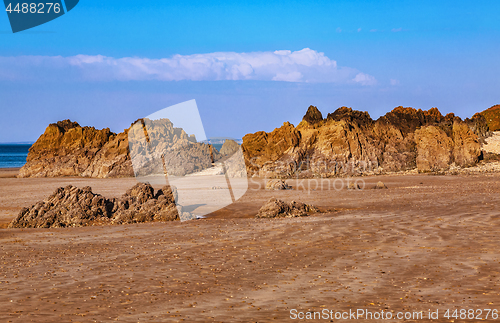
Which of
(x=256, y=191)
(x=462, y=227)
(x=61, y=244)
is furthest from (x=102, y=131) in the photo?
(x=462, y=227)

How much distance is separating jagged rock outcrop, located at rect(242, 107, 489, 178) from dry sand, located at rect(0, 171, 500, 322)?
22.7m

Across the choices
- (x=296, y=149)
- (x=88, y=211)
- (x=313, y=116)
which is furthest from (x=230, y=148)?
(x=88, y=211)

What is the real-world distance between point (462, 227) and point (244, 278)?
7508mm

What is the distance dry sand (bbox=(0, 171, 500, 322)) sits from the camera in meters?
6.39

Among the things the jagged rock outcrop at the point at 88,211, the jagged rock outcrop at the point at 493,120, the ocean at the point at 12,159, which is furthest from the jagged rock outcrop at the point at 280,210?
the ocean at the point at 12,159

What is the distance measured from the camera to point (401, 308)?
6.12 m

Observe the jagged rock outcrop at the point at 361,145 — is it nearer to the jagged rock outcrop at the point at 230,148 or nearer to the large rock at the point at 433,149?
the large rock at the point at 433,149

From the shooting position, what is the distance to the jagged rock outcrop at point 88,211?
15.3 meters

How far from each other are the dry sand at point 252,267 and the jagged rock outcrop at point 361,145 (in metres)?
22.7

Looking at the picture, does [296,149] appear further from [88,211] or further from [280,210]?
[88,211]

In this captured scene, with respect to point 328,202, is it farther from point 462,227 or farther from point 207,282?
point 207,282

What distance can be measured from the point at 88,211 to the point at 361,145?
29.2 m

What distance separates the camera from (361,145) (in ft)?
129

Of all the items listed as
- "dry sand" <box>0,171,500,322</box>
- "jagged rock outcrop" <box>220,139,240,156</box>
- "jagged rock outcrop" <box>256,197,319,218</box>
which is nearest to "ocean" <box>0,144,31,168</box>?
"jagged rock outcrop" <box>220,139,240,156</box>
